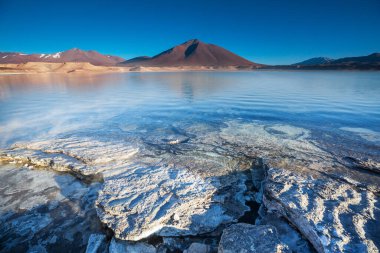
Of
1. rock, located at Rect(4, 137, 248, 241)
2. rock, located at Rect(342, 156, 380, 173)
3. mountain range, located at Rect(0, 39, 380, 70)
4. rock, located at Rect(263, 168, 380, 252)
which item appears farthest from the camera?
mountain range, located at Rect(0, 39, 380, 70)

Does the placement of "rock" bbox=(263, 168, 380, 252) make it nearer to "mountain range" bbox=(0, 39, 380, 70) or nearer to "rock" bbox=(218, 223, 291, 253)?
"rock" bbox=(218, 223, 291, 253)

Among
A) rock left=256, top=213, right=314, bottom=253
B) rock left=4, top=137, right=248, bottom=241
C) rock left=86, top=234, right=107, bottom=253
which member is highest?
rock left=4, top=137, right=248, bottom=241

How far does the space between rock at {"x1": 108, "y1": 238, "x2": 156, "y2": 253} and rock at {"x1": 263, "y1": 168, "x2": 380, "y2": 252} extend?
135 cm

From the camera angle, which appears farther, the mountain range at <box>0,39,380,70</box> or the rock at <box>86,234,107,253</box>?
the mountain range at <box>0,39,380,70</box>

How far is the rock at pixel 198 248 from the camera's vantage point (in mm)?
1845

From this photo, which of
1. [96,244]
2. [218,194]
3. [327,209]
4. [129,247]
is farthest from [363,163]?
[96,244]

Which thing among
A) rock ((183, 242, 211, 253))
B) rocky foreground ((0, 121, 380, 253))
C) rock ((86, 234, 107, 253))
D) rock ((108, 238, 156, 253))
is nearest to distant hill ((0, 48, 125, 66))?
rocky foreground ((0, 121, 380, 253))

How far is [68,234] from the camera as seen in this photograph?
6.88ft

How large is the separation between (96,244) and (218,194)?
55.7 inches

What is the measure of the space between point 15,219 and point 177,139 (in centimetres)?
279

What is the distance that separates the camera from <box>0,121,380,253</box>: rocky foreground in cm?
186

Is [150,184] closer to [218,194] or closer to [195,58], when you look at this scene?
[218,194]

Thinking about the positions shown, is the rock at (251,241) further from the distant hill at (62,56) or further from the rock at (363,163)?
the distant hill at (62,56)

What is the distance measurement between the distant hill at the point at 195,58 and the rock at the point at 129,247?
126 meters
